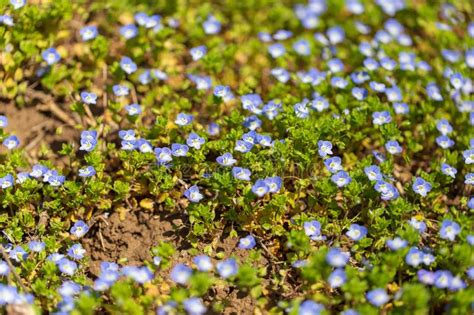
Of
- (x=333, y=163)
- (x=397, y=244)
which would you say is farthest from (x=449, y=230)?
(x=333, y=163)

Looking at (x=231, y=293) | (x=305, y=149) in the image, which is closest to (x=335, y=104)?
(x=305, y=149)

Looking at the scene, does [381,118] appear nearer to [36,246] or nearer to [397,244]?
[397,244]

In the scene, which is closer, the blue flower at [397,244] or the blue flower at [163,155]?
the blue flower at [397,244]

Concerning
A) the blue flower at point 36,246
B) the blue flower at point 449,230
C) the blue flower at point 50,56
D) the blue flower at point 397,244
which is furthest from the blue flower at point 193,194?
the blue flower at point 50,56

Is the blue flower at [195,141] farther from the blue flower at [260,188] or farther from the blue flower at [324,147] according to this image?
the blue flower at [324,147]

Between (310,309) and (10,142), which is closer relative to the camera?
(310,309)

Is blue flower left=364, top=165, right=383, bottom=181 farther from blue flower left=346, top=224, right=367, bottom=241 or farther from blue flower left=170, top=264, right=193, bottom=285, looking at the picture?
blue flower left=170, top=264, right=193, bottom=285

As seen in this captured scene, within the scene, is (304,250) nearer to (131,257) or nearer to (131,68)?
(131,257)
